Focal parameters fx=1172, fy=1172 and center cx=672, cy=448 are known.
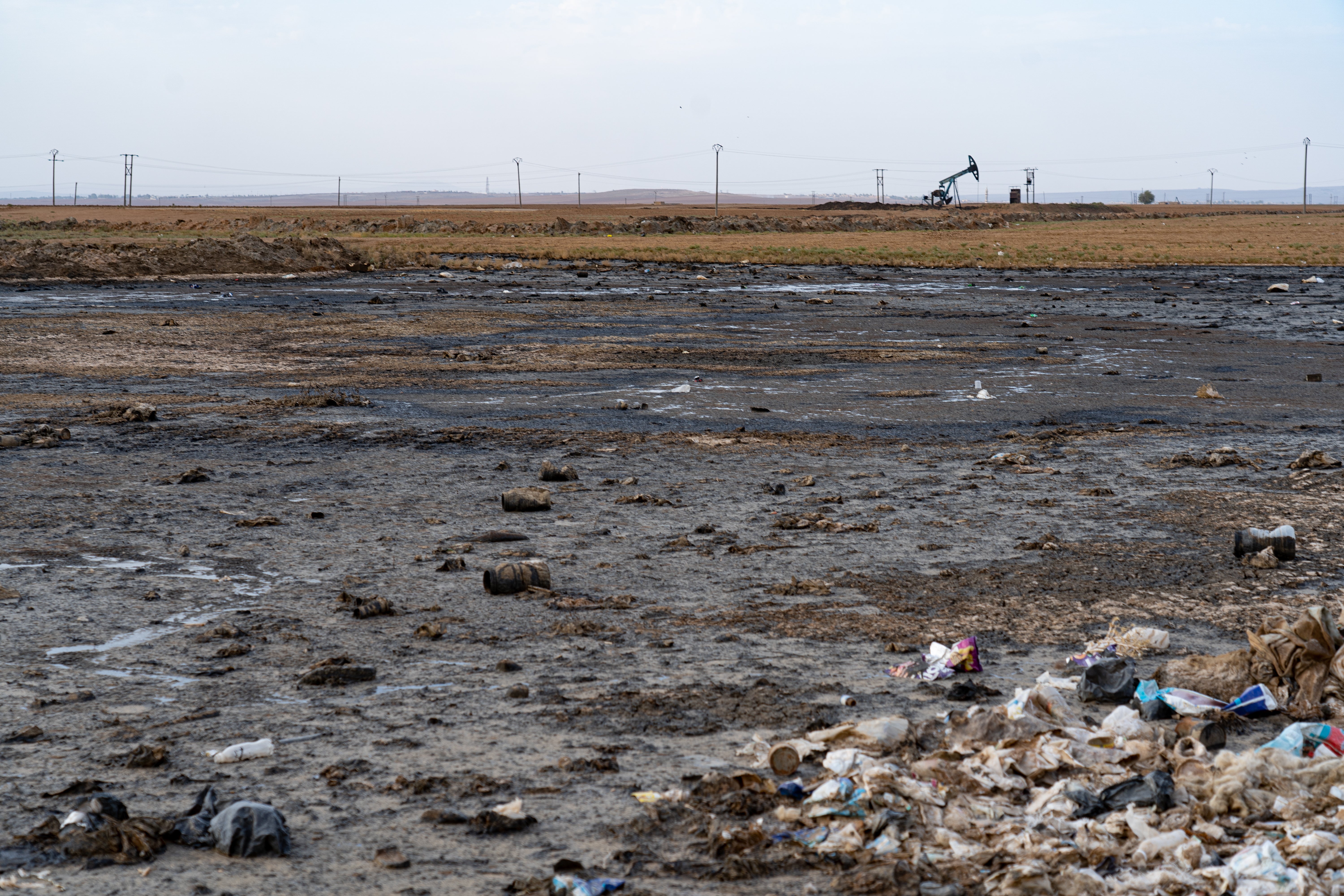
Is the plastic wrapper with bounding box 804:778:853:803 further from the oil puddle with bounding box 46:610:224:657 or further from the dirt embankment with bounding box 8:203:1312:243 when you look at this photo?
the dirt embankment with bounding box 8:203:1312:243

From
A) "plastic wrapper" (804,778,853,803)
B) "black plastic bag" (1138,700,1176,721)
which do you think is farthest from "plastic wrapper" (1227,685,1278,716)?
"plastic wrapper" (804,778,853,803)

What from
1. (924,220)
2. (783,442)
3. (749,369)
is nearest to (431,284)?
(749,369)

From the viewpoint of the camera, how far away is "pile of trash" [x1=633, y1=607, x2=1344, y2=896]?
3186 millimetres

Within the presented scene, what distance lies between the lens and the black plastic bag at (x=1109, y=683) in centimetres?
452

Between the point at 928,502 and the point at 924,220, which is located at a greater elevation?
the point at 924,220

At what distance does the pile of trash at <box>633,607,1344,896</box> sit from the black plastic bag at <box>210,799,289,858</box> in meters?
1.08

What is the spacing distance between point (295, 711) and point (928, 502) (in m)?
4.84

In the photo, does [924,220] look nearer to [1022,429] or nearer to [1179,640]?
[1022,429]

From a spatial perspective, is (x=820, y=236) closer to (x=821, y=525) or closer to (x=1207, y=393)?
(x=1207, y=393)

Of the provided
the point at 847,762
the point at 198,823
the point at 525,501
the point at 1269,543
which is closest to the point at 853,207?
the point at 525,501

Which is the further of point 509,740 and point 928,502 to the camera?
point 928,502

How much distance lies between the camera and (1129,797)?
3.60m

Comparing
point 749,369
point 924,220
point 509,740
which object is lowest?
point 509,740

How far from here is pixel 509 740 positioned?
4.14 meters
